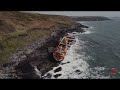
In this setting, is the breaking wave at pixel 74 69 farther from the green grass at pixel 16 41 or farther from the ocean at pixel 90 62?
the green grass at pixel 16 41

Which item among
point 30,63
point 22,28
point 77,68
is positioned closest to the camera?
point 77,68

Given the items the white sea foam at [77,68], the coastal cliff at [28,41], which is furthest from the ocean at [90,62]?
the coastal cliff at [28,41]

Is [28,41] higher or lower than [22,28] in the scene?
lower

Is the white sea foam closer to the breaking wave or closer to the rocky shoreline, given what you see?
the breaking wave

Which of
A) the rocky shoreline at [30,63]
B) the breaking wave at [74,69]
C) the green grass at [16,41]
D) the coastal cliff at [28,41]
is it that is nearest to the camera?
the rocky shoreline at [30,63]

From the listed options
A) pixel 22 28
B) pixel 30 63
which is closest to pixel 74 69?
pixel 30 63

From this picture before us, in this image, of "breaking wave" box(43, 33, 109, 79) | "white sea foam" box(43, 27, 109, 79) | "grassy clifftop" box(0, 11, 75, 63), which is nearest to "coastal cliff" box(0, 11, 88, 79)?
"grassy clifftop" box(0, 11, 75, 63)

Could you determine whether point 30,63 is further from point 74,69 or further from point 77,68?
point 77,68
